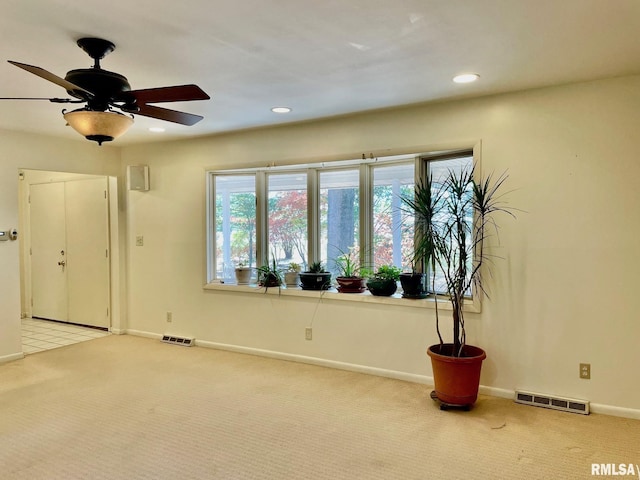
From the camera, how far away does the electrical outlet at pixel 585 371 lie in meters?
2.98

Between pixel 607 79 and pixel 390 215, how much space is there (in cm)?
189

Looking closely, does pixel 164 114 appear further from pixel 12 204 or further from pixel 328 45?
pixel 12 204

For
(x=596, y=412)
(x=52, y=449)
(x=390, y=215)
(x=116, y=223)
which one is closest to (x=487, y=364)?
(x=596, y=412)

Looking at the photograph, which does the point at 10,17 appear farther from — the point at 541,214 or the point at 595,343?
the point at 595,343

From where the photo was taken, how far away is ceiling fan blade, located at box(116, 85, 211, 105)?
2.06 meters

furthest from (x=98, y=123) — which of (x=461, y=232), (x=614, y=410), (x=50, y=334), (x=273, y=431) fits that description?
(x=50, y=334)

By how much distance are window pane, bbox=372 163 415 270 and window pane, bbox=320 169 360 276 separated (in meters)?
0.20

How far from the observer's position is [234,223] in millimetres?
4762

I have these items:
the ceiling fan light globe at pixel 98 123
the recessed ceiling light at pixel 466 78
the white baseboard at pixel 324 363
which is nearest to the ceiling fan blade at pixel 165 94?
the ceiling fan light globe at pixel 98 123

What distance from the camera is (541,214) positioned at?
3107 mm

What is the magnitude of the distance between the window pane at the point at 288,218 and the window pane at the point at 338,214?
206 millimetres

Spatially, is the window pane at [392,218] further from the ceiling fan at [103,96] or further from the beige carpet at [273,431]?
the ceiling fan at [103,96]

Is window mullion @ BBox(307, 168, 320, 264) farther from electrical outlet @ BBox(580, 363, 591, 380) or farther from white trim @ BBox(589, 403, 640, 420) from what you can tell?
white trim @ BBox(589, 403, 640, 420)

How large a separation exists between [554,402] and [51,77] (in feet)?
11.8
